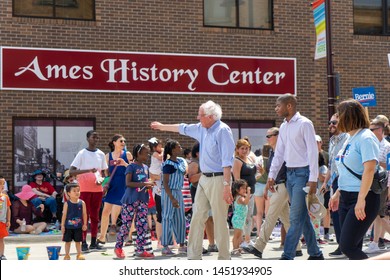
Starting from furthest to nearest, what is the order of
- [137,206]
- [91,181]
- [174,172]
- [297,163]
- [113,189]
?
[113,189] < [91,181] < [174,172] < [137,206] < [297,163]

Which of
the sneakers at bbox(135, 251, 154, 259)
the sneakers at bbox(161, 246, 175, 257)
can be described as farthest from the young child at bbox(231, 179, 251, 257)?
the sneakers at bbox(135, 251, 154, 259)

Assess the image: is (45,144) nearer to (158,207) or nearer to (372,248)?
(158,207)

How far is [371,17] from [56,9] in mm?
8014

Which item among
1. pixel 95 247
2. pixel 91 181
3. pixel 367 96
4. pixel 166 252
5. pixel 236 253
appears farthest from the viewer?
pixel 367 96

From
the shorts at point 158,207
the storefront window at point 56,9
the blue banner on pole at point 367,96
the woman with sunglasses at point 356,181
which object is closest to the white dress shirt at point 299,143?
the woman with sunglasses at point 356,181

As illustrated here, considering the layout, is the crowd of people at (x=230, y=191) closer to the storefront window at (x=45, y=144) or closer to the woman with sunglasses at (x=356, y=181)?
the woman with sunglasses at (x=356, y=181)

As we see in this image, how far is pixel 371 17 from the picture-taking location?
66.3ft

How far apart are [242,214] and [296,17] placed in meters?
8.75

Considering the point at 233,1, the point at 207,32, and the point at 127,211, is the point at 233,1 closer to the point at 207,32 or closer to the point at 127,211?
the point at 207,32

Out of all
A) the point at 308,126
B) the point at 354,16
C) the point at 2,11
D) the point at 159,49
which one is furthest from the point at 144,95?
the point at 308,126

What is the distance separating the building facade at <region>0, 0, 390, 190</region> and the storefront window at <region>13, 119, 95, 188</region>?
0.02 metres

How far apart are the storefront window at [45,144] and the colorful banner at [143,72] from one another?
2.56ft

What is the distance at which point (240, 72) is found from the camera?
1877 centimetres

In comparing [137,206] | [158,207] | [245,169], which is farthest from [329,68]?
[137,206]
